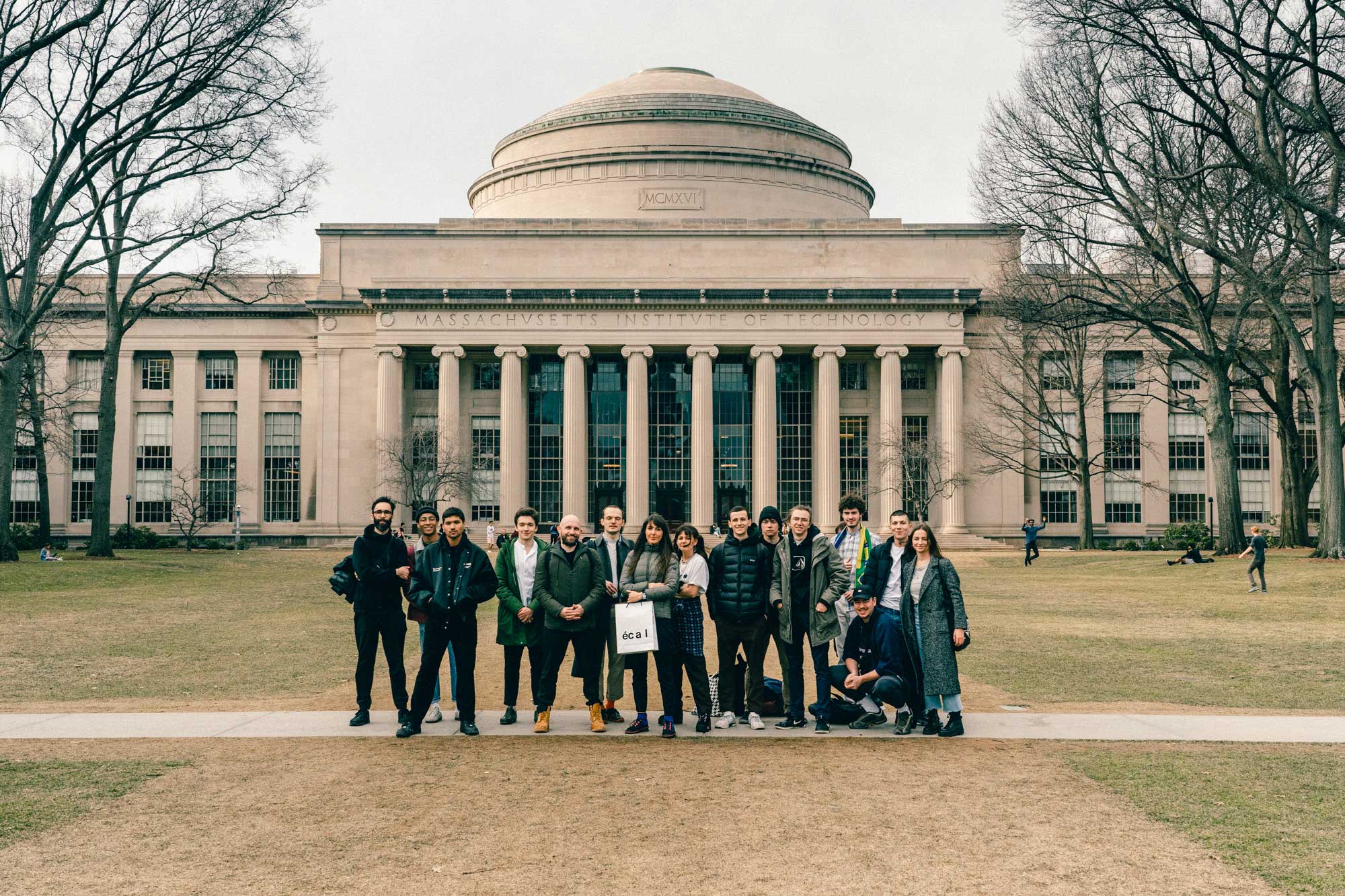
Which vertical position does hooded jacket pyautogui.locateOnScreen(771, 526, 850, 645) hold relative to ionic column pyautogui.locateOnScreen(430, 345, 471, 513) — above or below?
below

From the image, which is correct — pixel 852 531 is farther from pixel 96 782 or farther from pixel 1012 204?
pixel 1012 204

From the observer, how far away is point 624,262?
207 feet

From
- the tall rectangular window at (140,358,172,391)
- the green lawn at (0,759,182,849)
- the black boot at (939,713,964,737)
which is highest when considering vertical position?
the tall rectangular window at (140,358,172,391)

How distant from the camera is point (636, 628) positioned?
11055 millimetres

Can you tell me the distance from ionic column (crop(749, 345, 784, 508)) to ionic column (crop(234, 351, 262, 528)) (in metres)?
28.6

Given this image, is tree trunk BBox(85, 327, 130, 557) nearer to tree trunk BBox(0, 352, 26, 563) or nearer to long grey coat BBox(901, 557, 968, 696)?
tree trunk BBox(0, 352, 26, 563)

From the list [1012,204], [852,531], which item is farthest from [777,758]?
[1012,204]

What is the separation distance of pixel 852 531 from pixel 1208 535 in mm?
41899

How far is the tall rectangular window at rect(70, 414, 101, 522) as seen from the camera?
62906mm

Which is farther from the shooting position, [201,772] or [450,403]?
[450,403]

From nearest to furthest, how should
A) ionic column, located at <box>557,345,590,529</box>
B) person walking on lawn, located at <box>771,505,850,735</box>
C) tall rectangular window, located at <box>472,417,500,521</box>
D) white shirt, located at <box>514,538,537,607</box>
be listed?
person walking on lawn, located at <box>771,505,850,735</box> < white shirt, located at <box>514,538,537,607</box> < ionic column, located at <box>557,345,590,529</box> < tall rectangular window, located at <box>472,417,500,521</box>

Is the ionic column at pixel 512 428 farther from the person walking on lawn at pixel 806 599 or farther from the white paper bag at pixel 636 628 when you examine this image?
the white paper bag at pixel 636 628

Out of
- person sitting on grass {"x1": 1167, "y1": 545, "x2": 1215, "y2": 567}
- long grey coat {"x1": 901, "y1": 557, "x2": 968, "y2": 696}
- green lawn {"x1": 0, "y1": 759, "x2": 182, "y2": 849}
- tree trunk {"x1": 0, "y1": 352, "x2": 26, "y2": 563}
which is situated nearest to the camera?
green lawn {"x1": 0, "y1": 759, "x2": 182, "y2": 849}

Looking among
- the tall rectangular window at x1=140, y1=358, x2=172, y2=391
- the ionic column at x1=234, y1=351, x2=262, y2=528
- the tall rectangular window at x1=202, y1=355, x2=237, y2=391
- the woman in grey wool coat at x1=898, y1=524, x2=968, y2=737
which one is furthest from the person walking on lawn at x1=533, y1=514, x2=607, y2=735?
the tall rectangular window at x1=140, y1=358, x2=172, y2=391
